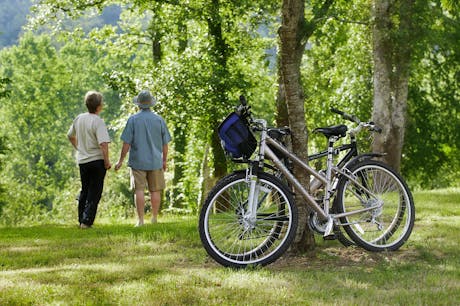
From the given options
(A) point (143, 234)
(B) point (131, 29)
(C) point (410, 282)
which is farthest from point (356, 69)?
(C) point (410, 282)

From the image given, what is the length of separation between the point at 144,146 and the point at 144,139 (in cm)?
10

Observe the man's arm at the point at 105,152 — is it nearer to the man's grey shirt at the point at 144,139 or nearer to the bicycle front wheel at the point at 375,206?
the man's grey shirt at the point at 144,139

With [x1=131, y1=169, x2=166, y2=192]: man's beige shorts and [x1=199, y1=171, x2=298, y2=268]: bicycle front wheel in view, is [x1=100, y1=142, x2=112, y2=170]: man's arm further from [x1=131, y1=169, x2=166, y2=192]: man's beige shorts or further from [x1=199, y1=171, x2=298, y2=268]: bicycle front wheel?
[x1=199, y1=171, x2=298, y2=268]: bicycle front wheel

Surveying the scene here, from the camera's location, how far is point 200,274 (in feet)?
20.8

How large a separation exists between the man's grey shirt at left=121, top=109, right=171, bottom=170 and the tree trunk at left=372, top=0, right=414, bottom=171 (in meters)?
7.08

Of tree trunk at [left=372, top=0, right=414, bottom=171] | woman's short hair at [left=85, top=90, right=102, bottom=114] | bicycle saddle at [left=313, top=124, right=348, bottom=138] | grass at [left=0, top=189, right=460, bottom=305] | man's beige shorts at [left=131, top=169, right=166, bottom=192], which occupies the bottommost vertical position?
grass at [left=0, top=189, right=460, bottom=305]

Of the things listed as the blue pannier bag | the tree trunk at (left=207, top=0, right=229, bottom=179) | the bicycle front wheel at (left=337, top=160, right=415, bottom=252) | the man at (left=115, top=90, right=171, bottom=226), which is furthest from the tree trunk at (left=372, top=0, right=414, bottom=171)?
the blue pannier bag

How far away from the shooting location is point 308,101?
2811 centimetres

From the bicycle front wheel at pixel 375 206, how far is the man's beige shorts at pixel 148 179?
393 cm

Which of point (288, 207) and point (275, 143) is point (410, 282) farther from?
point (275, 143)

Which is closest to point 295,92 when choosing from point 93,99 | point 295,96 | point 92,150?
point 295,96

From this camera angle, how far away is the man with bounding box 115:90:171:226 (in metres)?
10.6

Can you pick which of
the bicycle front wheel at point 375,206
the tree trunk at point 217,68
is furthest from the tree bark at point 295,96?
the tree trunk at point 217,68

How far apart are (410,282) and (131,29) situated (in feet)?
74.8
